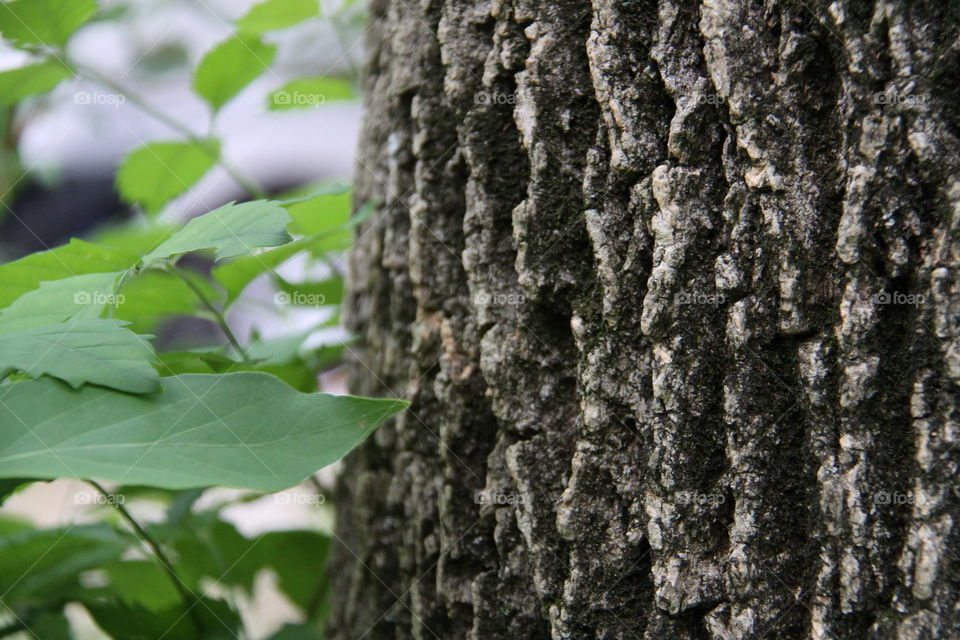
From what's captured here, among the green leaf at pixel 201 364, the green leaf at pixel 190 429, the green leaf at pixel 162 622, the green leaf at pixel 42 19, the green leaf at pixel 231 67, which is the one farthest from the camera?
the green leaf at pixel 231 67

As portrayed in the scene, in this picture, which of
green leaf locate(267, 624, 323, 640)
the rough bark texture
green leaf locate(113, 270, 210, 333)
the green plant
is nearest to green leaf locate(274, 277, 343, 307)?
the green plant

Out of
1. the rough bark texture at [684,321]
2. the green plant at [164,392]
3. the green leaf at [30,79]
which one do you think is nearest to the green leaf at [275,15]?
the green plant at [164,392]

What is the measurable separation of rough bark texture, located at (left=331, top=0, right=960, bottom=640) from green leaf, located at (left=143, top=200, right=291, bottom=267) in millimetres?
277

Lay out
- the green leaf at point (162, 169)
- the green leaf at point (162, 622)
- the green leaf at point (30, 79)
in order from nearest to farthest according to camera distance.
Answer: the green leaf at point (162, 622), the green leaf at point (30, 79), the green leaf at point (162, 169)

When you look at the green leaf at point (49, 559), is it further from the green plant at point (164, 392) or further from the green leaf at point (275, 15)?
the green leaf at point (275, 15)

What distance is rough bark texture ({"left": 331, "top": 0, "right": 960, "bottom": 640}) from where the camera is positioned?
694 millimetres

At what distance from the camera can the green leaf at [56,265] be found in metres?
0.92

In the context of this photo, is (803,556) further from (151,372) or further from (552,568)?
(151,372)

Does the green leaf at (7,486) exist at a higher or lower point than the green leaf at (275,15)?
lower

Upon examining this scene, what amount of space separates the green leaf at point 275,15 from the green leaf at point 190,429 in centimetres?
101

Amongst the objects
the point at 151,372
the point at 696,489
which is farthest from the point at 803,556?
the point at 151,372

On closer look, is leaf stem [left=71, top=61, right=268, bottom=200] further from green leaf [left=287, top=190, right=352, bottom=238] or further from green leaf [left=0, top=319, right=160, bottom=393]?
green leaf [left=0, top=319, right=160, bottom=393]

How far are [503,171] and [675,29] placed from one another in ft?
0.89

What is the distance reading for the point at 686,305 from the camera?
2.61 ft
